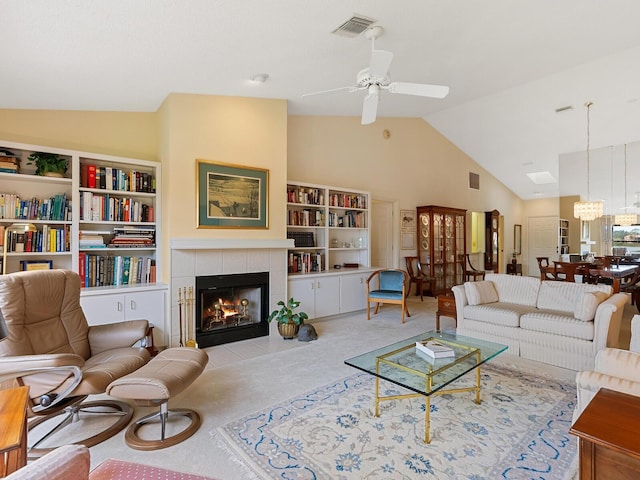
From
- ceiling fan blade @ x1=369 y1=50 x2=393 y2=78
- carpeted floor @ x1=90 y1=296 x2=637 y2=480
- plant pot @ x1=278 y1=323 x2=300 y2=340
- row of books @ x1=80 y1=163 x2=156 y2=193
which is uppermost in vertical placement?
ceiling fan blade @ x1=369 y1=50 x2=393 y2=78

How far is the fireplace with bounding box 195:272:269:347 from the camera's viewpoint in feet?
12.8

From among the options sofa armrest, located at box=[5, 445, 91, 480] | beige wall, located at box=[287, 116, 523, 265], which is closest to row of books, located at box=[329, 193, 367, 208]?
beige wall, located at box=[287, 116, 523, 265]

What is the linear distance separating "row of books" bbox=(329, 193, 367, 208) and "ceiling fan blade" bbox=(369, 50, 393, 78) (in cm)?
283

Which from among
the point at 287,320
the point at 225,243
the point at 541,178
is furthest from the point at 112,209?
the point at 541,178

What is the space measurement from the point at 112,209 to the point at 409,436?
11.7ft

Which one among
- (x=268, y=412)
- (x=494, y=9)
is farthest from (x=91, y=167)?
(x=494, y=9)

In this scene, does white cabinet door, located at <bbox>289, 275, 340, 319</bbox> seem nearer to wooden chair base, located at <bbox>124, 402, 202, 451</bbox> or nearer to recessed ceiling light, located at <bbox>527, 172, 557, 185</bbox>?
wooden chair base, located at <bbox>124, 402, 202, 451</bbox>

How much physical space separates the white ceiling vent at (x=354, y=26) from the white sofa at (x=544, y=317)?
3003 millimetres

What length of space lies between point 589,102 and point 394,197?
3.44 m

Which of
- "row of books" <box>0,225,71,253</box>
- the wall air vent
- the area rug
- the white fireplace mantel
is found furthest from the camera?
the wall air vent

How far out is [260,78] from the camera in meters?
3.57

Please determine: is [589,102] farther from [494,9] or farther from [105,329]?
[105,329]

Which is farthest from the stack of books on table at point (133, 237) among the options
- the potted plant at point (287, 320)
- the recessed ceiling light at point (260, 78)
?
the recessed ceiling light at point (260, 78)

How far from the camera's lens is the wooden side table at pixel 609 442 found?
3.76 feet
